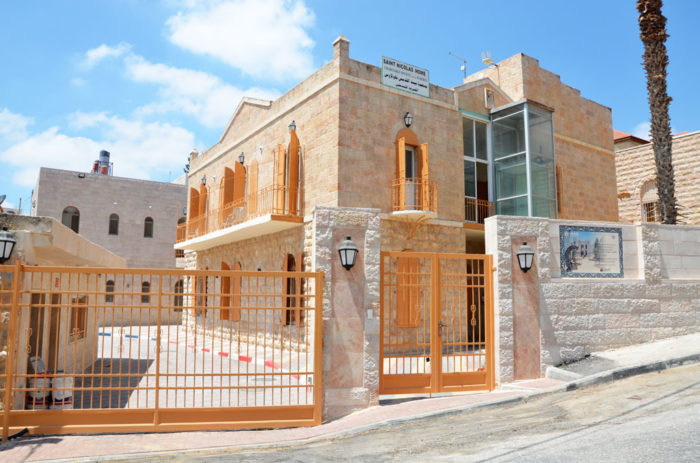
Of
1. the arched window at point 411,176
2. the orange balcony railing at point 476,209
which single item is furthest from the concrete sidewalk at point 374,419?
the orange balcony railing at point 476,209

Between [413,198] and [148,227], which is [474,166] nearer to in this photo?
[413,198]

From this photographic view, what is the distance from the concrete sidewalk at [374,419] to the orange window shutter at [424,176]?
6620 millimetres

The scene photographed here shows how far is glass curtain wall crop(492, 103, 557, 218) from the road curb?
26.9 feet

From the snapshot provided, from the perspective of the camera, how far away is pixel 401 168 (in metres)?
14.4

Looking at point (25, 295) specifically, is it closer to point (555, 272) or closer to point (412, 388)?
point (412, 388)

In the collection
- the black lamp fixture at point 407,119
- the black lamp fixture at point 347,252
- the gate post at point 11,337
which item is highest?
the black lamp fixture at point 407,119

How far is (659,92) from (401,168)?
289 inches

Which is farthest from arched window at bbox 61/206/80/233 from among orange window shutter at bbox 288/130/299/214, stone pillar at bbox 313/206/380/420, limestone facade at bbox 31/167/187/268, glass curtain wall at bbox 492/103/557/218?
→ stone pillar at bbox 313/206/380/420

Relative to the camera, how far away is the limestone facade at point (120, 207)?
28.2 meters

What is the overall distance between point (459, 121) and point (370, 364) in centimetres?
1064

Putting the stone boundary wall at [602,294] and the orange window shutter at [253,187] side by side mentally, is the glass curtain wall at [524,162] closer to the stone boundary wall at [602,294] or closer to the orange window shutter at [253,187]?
the stone boundary wall at [602,294]

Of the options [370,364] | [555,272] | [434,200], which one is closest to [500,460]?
[370,364]

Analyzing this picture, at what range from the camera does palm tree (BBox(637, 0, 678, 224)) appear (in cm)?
1413

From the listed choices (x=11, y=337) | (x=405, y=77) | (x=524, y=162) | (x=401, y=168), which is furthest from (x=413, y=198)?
(x=11, y=337)
